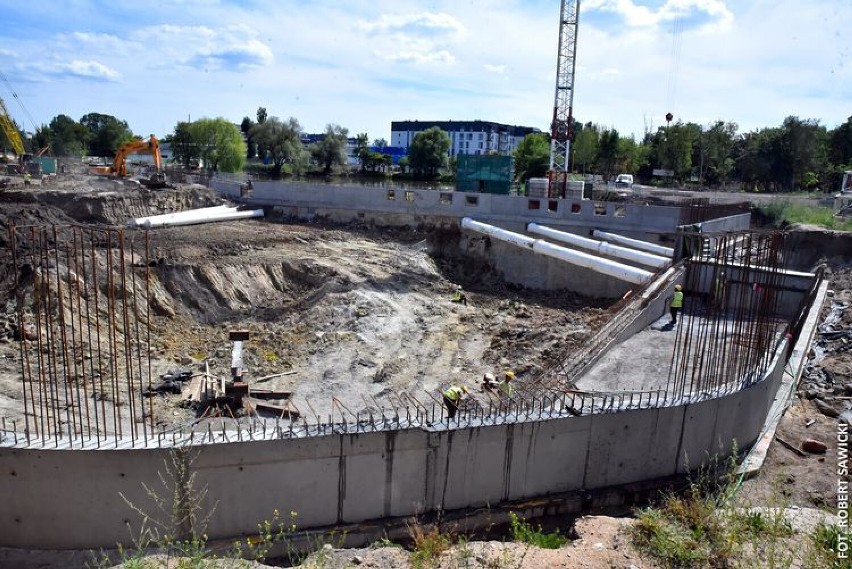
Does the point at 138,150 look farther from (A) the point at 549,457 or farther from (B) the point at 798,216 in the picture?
(B) the point at 798,216

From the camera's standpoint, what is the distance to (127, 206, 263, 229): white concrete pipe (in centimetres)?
2402

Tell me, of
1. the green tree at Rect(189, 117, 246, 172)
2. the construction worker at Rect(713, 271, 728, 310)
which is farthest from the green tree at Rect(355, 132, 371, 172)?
the construction worker at Rect(713, 271, 728, 310)

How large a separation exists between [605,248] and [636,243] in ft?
4.77

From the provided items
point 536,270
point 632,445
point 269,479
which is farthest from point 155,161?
point 632,445

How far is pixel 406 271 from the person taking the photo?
67.9ft

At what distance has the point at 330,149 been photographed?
62.8 m

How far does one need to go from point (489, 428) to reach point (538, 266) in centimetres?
1460

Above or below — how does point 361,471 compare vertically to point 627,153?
below

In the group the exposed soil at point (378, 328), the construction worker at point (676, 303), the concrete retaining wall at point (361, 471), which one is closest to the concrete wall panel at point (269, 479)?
the concrete retaining wall at point (361, 471)

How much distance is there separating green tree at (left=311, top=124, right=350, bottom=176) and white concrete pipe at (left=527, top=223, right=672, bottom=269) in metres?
42.1

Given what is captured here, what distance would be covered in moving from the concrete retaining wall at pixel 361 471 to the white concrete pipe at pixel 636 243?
11399mm

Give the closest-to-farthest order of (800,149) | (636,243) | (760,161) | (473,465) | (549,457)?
(473,465) → (549,457) → (636,243) → (800,149) → (760,161)

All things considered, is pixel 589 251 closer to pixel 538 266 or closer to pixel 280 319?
pixel 538 266

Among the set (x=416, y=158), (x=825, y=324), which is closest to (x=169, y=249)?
(x=825, y=324)
